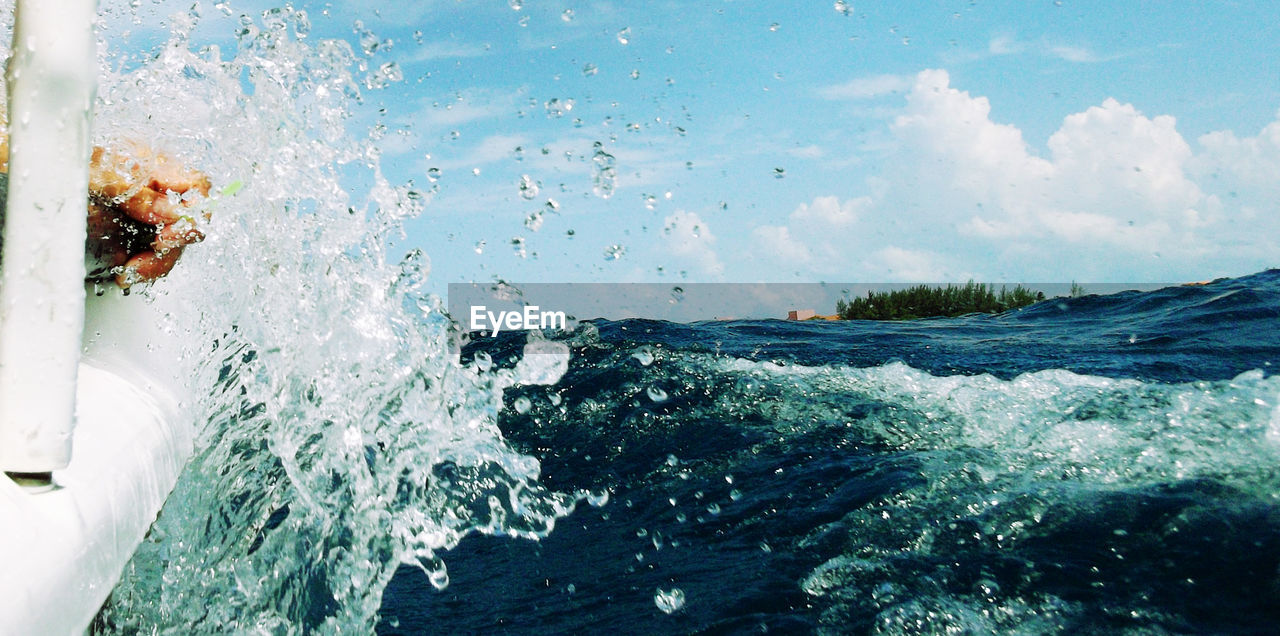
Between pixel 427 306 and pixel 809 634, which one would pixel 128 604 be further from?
pixel 809 634

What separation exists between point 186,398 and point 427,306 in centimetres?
106

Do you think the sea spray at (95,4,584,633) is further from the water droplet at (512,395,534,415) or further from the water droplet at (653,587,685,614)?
the water droplet at (512,395,534,415)

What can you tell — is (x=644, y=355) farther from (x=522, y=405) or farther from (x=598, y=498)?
(x=598, y=498)

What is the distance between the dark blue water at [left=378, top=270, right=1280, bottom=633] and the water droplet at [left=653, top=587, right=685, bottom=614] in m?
0.01

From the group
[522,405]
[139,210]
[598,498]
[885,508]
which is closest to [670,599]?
[885,508]

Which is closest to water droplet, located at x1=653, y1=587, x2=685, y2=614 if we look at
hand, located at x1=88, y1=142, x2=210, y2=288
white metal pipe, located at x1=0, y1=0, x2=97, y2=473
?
white metal pipe, located at x1=0, y1=0, x2=97, y2=473

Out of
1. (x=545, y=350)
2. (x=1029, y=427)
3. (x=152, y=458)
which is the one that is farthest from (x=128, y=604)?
(x=545, y=350)

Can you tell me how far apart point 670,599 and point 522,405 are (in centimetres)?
362

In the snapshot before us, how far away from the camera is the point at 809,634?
8.18ft

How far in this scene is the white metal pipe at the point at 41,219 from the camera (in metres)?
1.63

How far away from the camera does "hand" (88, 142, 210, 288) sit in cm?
242

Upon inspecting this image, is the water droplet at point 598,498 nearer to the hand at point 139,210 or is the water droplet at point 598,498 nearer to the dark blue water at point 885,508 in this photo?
the dark blue water at point 885,508

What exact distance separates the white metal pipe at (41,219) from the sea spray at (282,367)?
2.99ft

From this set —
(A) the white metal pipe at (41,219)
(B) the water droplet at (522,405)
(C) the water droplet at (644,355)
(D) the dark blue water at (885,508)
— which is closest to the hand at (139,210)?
(A) the white metal pipe at (41,219)
